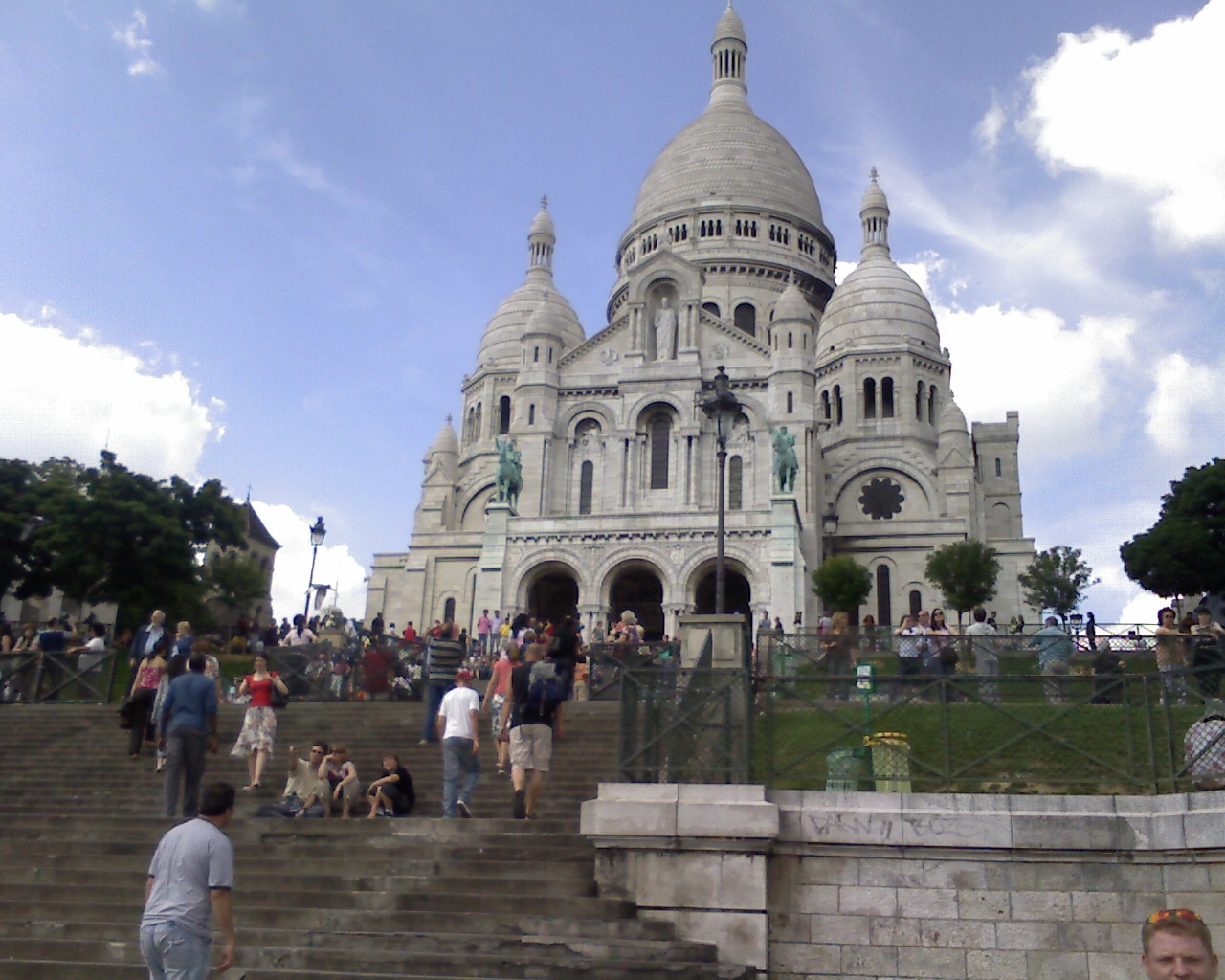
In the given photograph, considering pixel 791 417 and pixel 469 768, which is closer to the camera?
pixel 469 768

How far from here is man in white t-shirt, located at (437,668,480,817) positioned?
518 inches

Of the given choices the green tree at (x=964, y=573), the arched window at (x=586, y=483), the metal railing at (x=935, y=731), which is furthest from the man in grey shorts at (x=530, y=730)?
the arched window at (x=586, y=483)

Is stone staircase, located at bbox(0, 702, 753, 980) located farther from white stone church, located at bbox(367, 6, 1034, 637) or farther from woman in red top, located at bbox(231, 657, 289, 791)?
white stone church, located at bbox(367, 6, 1034, 637)

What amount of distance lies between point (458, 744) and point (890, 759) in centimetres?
446

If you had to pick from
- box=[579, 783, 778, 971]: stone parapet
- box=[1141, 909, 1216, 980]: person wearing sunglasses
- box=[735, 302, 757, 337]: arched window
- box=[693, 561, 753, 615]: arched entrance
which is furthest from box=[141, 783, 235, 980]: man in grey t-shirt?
box=[735, 302, 757, 337]: arched window

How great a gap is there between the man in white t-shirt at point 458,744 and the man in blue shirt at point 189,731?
2.34 m

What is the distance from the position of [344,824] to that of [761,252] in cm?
5394

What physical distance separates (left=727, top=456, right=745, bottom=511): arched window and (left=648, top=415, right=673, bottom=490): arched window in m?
2.40

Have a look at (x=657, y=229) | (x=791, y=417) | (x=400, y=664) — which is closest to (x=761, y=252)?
(x=657, y=229)

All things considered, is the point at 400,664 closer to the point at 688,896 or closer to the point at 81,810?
the point at 81,810

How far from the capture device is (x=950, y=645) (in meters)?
15.4

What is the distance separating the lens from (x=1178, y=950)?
4.65 m

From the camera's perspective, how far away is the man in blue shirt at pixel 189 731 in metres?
12.6

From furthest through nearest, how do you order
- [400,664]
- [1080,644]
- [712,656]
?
[400,664] < [1080,644] < [712,656]
